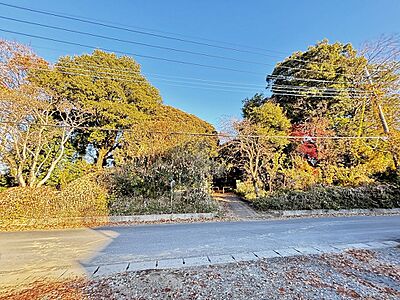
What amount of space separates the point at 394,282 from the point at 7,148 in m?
13.4

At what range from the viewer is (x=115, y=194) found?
9047 mm

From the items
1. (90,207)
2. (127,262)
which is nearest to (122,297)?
(127,262)

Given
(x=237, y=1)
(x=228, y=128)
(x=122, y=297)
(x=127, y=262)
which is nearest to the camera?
(x=122, y=297)

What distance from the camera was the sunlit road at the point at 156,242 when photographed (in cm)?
401

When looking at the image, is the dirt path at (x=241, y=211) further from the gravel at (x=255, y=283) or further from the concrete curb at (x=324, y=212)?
the gravel at (x=255, y=283)

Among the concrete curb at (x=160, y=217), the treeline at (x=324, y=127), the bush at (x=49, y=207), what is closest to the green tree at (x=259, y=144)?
the treeline at (x=324, y=127)

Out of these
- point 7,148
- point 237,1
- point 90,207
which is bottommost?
point 90,207

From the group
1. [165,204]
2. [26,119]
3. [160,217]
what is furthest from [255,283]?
Answer: [26,119]

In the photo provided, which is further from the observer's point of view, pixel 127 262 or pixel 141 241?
pixel 141 241

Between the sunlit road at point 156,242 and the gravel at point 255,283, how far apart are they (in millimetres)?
714

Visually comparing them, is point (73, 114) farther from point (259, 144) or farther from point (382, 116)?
point (382, 116)

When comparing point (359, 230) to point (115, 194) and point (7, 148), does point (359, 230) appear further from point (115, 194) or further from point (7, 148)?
point (7, 148)

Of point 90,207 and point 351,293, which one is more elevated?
point 90,207

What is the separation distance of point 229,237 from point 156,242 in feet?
6.48
